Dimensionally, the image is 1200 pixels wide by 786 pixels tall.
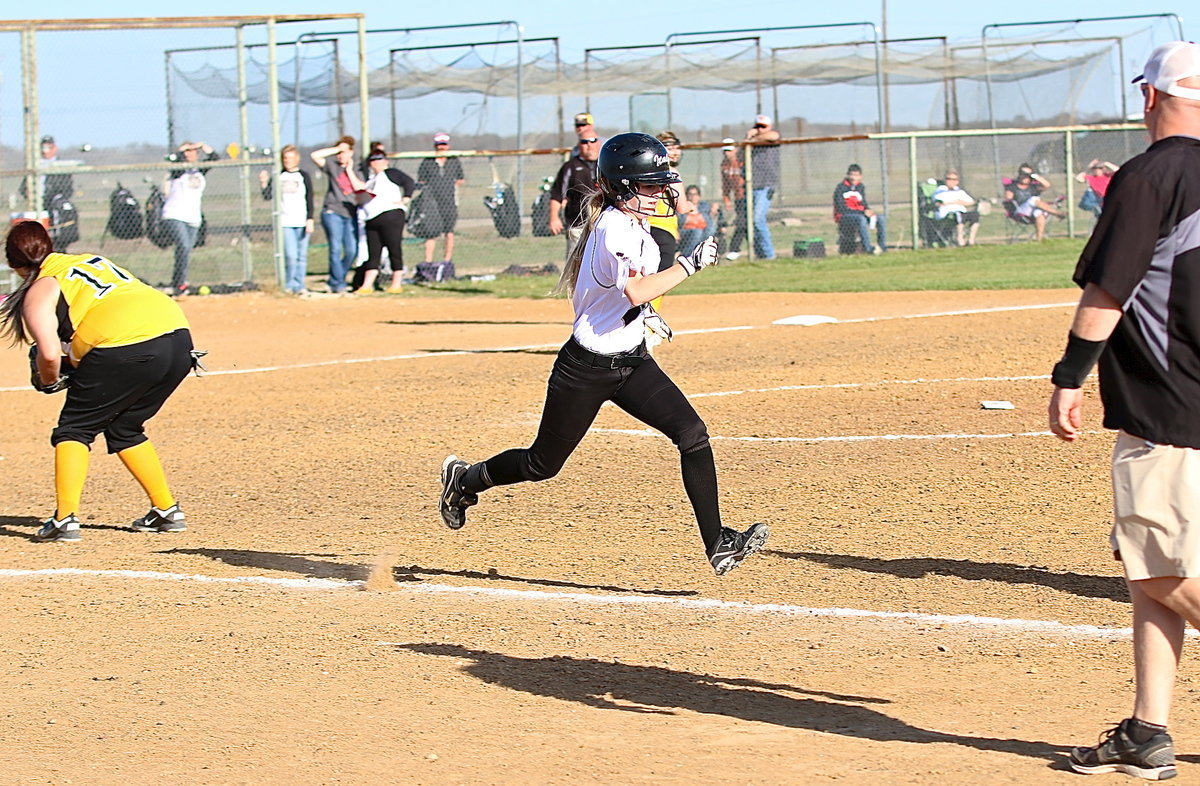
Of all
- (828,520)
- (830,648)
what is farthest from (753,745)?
(828,520)

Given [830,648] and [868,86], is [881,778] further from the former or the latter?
[868,86]

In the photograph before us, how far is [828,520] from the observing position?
7906 millimetres

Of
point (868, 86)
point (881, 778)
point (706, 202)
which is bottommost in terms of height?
point (881, 778)

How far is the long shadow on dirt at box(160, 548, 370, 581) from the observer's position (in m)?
7.25

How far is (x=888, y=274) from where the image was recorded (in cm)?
2116

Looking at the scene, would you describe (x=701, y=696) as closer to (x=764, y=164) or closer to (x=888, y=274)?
(x=888, y=274)

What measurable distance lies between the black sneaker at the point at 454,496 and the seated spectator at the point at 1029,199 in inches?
762

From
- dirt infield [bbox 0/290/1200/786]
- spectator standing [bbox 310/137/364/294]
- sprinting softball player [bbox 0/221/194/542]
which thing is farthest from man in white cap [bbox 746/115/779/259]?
sprinting softball player [bbox 0/221/194/542]

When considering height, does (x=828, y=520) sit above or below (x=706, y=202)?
below

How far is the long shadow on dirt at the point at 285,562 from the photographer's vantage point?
Answer: 285 inches

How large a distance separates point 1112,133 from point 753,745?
2280cm

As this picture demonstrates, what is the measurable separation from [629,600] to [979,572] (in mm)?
1547

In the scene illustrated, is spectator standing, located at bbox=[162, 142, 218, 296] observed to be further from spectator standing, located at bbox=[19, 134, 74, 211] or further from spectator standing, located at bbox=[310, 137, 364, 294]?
spectator standing, located at bbox=[310, 137, 364, 294]

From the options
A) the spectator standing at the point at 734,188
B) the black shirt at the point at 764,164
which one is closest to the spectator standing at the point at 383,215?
the spectator standing at the point at 734,188
